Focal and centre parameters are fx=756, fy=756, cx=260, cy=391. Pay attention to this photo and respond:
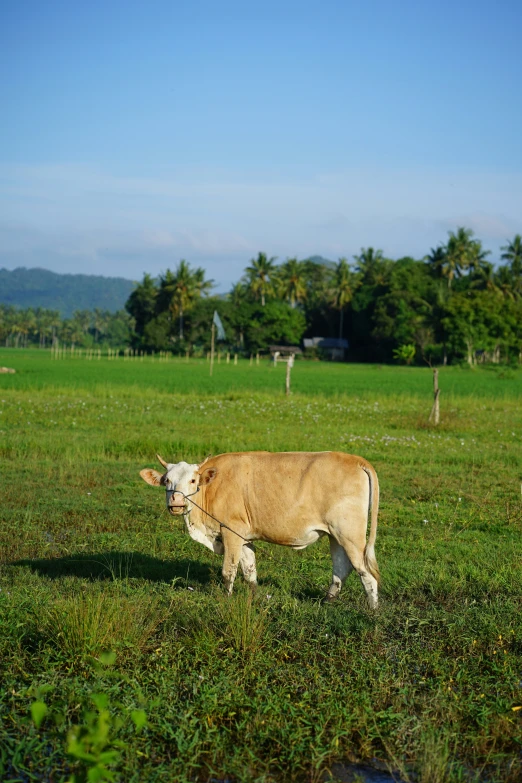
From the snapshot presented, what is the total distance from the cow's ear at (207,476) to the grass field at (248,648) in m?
0.99

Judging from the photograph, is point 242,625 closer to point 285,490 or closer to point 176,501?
point 176,501

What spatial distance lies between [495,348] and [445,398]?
2080 inches

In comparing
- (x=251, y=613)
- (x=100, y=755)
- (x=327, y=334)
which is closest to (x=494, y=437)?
(x=251, y=613)

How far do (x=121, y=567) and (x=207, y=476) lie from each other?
1.87 meters

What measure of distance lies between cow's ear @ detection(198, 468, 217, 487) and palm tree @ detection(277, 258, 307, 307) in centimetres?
10134

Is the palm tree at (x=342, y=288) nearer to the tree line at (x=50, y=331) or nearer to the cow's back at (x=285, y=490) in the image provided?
the tree line at (x=50, y=331)

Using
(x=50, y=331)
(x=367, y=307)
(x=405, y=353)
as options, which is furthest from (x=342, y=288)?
(x=50, y=331)

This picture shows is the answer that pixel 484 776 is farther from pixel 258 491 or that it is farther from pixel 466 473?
pixel 466 473

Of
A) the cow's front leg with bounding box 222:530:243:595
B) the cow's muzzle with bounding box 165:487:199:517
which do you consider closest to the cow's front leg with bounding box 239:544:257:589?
the cow's front leg with bounding box 222:530:243:595

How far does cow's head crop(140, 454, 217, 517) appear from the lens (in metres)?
7.32

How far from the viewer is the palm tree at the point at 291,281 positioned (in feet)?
355

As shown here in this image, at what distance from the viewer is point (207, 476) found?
7.47m

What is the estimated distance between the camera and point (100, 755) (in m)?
3.60

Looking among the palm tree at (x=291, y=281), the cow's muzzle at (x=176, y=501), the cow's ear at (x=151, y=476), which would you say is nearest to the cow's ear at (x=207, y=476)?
the cow's muzzle at (x=176, y=501)
